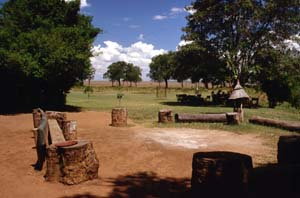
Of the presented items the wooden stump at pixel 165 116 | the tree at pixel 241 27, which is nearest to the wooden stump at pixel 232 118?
the wooden stump at pixel 165 116

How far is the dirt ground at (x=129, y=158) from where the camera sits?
249 inches

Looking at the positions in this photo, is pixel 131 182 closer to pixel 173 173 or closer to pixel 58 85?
pixel 173 173

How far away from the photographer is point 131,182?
6844 mm

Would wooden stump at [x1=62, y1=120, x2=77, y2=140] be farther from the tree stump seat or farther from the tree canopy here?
the tree canopy

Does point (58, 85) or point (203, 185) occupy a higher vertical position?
point (58, 85)

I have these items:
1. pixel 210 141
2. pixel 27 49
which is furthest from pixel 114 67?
pixel 210 141

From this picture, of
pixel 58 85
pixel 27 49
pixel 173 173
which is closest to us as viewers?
pixel 173 173

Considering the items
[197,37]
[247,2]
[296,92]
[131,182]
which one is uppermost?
[247,2]

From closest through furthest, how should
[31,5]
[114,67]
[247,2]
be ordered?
[31,5], [247,2], [114,67]

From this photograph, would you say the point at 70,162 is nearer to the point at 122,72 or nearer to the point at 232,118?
the point at 232,118

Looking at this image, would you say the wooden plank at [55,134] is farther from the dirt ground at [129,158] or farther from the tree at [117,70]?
the tree at [117,70]

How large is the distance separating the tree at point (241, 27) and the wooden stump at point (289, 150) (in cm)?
2233

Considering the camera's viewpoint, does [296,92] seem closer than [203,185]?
No

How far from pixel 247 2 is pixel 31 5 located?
17.7 metres
